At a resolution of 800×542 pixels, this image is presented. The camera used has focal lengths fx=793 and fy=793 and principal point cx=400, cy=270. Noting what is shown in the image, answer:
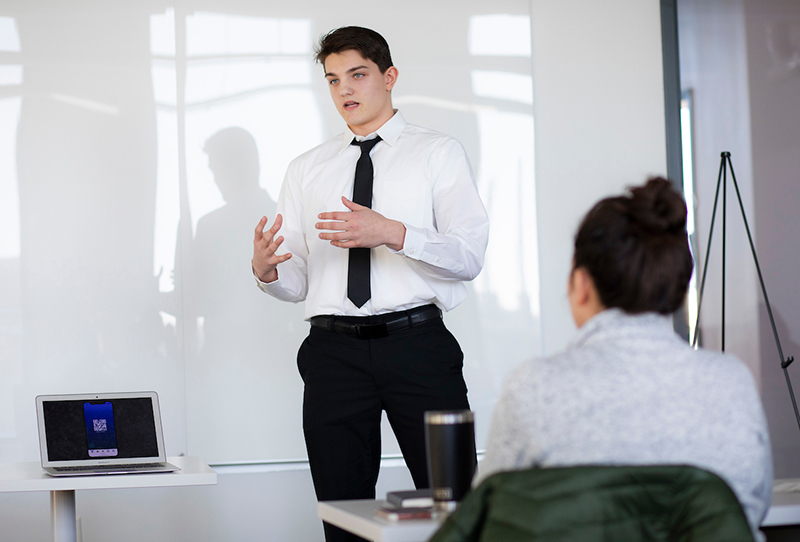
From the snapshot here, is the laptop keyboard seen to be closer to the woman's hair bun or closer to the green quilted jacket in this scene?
the green quilted jacket

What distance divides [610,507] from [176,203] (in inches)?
111

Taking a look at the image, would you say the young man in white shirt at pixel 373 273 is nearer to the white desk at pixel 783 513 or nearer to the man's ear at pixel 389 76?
the man's ear at pixel 389 76

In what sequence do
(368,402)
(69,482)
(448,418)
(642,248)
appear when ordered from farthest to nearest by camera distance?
(368,402)
(69,482)
(448,418)
(642,248)

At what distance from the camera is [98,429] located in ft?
7.17

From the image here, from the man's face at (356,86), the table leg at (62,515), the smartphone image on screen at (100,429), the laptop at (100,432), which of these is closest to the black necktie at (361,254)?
the man's face at (356,86)

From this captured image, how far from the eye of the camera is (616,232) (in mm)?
1153

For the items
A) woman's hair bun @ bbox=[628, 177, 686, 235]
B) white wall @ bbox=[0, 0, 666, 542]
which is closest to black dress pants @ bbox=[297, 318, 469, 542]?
woman's hair bun @ bbox=[628, 177, 686, 235]

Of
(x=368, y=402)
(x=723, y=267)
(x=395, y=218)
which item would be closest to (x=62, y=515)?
(x=368, y=402)

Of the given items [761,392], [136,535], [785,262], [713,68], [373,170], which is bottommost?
[136,535]

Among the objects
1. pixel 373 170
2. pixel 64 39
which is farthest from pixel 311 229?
pixel 64 39

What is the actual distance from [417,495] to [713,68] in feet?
10.4

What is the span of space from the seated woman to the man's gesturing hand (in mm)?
890

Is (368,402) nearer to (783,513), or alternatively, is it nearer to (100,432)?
(100,432)

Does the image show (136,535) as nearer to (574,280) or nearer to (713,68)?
(574,280)
